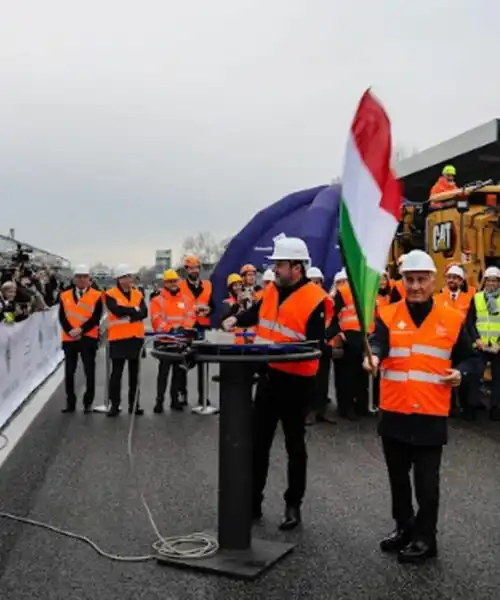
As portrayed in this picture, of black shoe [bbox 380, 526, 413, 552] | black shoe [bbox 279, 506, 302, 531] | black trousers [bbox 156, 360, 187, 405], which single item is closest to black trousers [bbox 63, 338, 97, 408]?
black trousers [bbox 156, 360, 187, 405]

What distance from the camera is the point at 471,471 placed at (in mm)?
7812

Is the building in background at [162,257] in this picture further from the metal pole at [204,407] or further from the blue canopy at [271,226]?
the metal pole at [204,407]

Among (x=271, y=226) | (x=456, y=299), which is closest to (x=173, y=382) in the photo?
(x=456, y=299)

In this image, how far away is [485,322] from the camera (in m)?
10.8

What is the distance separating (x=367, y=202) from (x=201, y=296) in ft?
23.8

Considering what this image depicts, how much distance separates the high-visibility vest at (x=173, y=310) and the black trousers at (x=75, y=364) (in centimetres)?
96

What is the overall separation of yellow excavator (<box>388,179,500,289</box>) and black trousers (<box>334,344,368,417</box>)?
83.7 inches

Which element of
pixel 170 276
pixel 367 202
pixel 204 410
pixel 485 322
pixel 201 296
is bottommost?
pixel 204 410

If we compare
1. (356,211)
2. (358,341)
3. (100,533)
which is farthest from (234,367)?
(358,341)

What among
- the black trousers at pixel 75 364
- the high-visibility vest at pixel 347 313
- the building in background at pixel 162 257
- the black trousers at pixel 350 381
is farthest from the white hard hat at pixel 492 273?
the building in background at pixel 162 257

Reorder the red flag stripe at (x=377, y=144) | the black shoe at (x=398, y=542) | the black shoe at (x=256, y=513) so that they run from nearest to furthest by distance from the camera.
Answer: the red flag stripe at (x=377, y=144) < the black shoe at (x=398, y=542) < the black shoe at (x=256, y=513)

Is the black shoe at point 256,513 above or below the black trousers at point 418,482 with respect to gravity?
below

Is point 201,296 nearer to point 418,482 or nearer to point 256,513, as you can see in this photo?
point 256,513

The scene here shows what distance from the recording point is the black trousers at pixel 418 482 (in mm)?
5312
